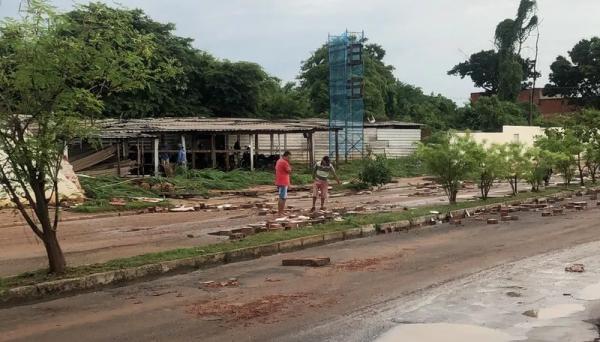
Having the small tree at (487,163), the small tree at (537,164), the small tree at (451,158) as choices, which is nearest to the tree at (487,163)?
the small tree at (487,163)

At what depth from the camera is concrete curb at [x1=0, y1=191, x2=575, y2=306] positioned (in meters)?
8.67

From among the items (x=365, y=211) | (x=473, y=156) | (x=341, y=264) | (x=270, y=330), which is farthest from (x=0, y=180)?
(x=473, y=156)

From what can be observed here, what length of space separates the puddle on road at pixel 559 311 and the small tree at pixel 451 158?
11538mm

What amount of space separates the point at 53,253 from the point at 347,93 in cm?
3617

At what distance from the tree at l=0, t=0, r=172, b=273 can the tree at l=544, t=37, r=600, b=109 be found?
190 ft

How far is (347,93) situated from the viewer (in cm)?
4438

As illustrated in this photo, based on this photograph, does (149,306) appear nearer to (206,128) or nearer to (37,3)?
(37,3)

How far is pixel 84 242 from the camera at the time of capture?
13344 mm

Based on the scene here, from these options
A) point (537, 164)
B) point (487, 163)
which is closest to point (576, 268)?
point (487, 163)

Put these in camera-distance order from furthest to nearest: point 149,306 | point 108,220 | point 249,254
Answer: point 108,220
point 249,254
point 149,306

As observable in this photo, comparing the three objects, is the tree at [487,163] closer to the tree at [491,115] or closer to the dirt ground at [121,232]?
the dirt ground at [121,232]

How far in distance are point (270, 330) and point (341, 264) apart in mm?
4000

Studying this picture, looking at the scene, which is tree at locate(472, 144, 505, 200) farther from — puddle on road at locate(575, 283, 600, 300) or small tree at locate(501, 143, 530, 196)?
puddle on road at locate(575, 283, 600, 300)

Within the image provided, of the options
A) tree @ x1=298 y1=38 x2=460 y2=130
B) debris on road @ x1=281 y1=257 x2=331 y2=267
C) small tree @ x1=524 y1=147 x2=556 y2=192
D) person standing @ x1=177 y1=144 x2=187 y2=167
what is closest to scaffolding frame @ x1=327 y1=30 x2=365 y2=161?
tree @ x1=298 y1=38 x2=460 y2=130
